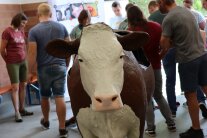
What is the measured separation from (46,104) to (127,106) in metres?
2.26

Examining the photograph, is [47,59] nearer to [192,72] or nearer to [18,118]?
[18,118]

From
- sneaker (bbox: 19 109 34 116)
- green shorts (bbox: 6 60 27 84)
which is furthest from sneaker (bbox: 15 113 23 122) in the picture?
green shorts (bbox: 6 60 27 84)

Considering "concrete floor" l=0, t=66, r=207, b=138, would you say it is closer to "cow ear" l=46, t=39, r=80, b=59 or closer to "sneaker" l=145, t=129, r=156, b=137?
"sneaker" l=145, t=129, r=156, b=137

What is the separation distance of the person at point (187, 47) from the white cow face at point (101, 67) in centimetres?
151

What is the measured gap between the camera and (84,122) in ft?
6.88

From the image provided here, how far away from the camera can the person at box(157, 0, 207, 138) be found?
328cm

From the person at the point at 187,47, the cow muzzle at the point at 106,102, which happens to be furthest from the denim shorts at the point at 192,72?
the cow muzzle at the point at 106,102

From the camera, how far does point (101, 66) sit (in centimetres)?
177

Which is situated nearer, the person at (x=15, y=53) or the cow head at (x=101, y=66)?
the cow head at (x=101, y=66)

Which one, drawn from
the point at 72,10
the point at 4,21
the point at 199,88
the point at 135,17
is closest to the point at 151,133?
the point at 199,88

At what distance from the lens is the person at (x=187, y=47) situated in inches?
129

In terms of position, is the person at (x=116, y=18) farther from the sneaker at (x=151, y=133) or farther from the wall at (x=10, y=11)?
the sneaker at (x=151, y=133)

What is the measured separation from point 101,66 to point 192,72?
6.03 feet

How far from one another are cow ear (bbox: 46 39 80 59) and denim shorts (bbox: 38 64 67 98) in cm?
170
